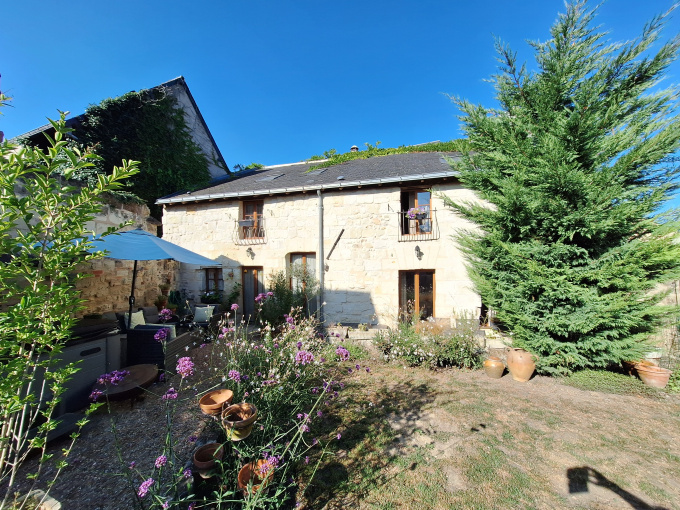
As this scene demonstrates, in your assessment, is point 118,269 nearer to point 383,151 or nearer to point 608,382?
point 383,151

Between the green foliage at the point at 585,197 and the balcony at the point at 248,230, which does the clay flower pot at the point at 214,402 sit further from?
the balcony at the point at 248,230

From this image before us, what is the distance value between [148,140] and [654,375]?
13653mm

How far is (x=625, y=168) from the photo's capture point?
4.45 meters

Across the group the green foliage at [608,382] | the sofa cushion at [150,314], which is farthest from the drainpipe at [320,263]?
the green foliage at [608,382]

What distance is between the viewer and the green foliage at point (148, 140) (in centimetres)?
818

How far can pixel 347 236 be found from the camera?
7469 mm

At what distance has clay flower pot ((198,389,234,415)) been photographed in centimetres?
199

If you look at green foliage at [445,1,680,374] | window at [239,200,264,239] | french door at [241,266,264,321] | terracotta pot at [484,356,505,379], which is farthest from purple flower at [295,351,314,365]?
window at [239,200,264,239]

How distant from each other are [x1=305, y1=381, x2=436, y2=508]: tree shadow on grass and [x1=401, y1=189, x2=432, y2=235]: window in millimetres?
4043

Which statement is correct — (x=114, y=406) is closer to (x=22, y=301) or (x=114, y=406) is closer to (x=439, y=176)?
(x=22, y=301)

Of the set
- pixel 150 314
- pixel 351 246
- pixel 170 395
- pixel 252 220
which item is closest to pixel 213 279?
pixel 150 314

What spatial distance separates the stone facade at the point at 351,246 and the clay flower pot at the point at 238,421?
17.7 ft

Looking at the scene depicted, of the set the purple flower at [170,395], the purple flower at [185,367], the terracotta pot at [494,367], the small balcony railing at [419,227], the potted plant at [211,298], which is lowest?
the terracotta pot at [494,367]

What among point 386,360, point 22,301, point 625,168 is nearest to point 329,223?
point 386,360
